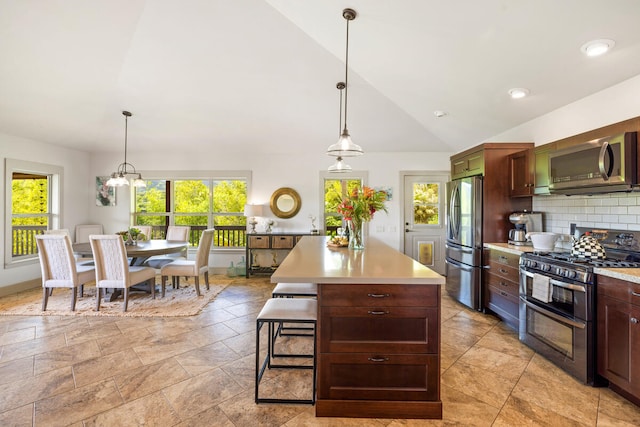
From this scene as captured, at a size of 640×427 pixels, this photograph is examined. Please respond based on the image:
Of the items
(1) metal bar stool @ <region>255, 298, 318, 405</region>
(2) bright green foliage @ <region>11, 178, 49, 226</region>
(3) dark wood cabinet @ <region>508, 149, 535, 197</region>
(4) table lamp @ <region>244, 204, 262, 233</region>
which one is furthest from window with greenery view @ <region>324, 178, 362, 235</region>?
(2) bright green foliage @ <region>11, 178, 49, 226</region>

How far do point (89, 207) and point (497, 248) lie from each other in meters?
6.98

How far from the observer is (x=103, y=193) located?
5957 millimetres

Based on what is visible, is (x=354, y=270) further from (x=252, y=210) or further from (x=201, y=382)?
(x=252, y=210)

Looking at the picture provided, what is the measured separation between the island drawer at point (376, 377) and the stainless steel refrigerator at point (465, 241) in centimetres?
230

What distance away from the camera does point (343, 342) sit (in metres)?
1.80

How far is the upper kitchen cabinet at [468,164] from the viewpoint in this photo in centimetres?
369

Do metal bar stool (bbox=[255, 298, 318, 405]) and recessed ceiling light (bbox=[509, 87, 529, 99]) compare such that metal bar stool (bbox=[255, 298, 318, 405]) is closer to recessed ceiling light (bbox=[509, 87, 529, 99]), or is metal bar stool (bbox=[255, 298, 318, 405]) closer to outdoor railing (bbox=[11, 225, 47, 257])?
recessed ceiling light (bbox=[509, 87, 529, 99])

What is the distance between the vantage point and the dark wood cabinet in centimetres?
327

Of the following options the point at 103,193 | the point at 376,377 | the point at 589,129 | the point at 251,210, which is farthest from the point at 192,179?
the point at 589,129

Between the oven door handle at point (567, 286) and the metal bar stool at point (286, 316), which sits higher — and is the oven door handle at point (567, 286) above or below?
above

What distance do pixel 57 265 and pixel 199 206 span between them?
8.48 ft

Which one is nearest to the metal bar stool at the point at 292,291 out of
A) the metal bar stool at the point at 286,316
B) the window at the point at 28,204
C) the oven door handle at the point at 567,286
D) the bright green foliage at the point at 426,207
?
the metal bar stool at the point at 286,316

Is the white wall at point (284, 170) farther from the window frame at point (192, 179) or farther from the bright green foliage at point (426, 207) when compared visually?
the bright green foliage at point (426, 207)

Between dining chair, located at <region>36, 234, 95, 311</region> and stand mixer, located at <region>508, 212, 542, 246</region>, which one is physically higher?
stand mixer, located at <region>508, 212, 542, 246</region>
